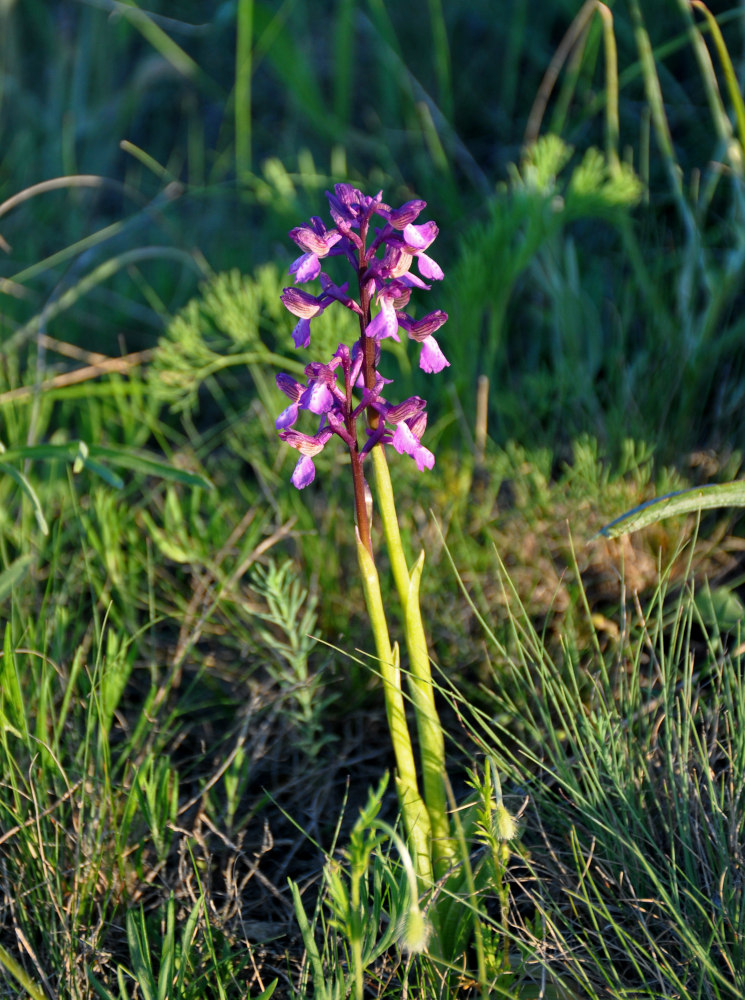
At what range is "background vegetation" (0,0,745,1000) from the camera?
1407 mm

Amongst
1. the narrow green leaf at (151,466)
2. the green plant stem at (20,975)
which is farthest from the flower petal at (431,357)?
the green plant stem at (20,975)

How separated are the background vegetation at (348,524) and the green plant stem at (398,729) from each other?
80 millimetres

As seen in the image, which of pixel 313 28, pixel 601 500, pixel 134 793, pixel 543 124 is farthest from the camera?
pixel 313 28

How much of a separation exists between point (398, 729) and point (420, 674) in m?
0.10

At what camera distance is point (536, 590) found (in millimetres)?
2119

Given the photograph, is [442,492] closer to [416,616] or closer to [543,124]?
[416,616]

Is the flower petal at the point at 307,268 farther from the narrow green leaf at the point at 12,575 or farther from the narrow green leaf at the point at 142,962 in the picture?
the narrow green leaf at the point at 142,962

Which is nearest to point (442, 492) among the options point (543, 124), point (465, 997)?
point (465, 997)

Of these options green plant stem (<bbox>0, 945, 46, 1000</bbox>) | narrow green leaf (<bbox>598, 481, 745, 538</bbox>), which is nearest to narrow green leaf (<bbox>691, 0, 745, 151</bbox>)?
narrow green leaf (<bbox>598, 481, 745, 538</bbox>)

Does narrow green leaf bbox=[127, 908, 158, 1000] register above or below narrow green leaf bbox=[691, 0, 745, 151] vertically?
below

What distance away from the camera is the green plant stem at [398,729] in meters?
1.34

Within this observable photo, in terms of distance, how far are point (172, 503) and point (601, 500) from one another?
104cm

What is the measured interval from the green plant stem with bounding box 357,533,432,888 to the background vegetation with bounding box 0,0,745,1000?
0.08 m

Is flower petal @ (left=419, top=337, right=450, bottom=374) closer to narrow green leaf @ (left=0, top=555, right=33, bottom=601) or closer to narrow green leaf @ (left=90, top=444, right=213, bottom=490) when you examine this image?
narrow green leaf @ (left=90, top=444, right=213, bottom=490)
